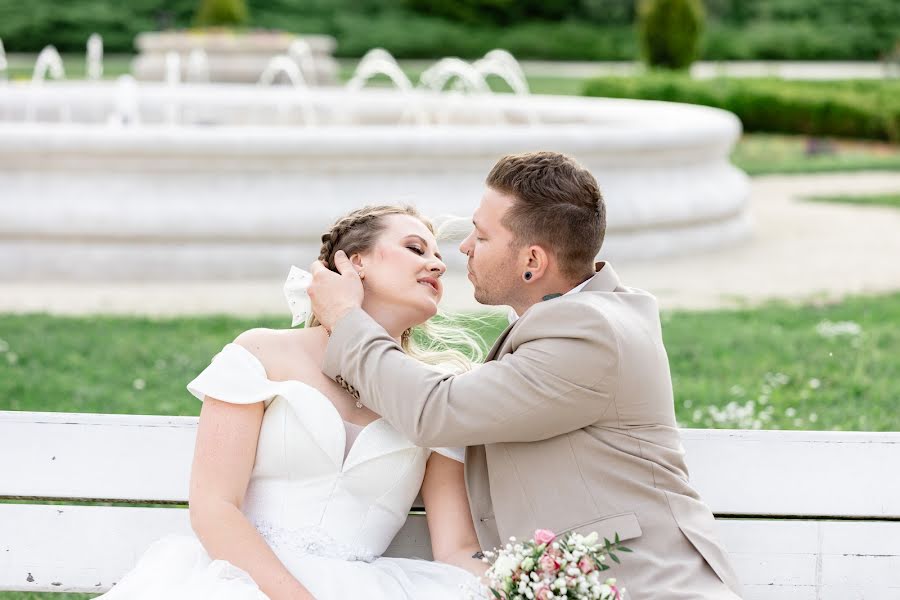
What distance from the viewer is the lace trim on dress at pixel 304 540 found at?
9.63 ft

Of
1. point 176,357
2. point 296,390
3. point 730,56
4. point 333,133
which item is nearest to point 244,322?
point 176,357

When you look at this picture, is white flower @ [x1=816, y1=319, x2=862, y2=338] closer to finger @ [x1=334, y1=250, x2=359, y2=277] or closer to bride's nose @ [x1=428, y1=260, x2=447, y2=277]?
bride's nose @ [x1=428, y1=260, x2=447, y2=277]

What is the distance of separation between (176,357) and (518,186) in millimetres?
4286

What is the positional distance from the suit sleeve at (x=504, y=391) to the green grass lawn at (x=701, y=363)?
2.40m

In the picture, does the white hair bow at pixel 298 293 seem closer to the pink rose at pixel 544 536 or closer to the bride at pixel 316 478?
the bride at pixel 316 478

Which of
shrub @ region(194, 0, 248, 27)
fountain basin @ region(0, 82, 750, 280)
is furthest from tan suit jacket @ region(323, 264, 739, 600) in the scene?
Answer: shrub @ region(194, 0, 248, 27)

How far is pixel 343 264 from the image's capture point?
3.04m

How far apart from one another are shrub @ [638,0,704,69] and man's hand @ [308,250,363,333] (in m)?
24.6

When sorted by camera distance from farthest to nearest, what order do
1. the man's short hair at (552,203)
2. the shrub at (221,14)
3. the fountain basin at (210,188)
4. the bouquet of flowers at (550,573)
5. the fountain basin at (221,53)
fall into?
1. the shrub at (221,14)
2. the fountain basin at (221,53)
3. the fountain basin at (210,188)
4. the man's short hair at (552,203)
5. the bouquet of flowers at (550,573)

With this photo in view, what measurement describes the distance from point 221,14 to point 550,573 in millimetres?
28818

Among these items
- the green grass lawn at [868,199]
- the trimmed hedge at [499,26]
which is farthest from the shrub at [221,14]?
the green grass lawn at [868,199]

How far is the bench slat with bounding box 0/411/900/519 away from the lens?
320 cm

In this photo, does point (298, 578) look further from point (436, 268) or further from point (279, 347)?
point (436, 268)

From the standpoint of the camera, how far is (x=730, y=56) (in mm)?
35812
